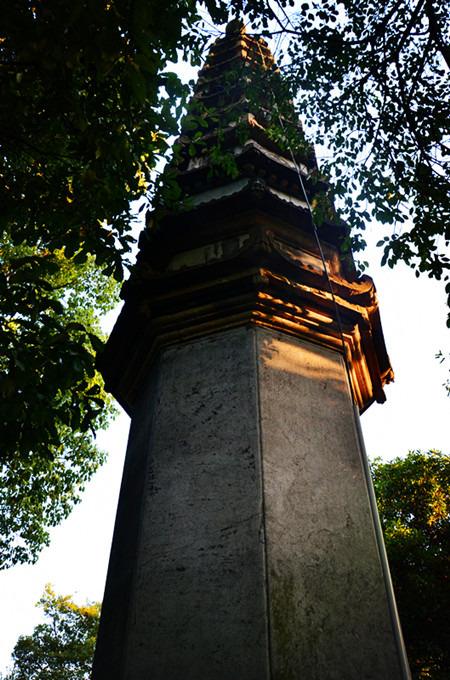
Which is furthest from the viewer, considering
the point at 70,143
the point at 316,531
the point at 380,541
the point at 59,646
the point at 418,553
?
the point at 59,646

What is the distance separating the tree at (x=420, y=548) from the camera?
1312cm

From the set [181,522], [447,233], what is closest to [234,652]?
[181,522]

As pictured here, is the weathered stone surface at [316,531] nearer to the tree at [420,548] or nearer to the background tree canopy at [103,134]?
the background tree canopy at [103,134]

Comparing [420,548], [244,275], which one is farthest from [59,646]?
[244,275]

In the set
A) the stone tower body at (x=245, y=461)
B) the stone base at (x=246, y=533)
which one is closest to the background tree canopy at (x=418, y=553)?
the stone tower body at (x=245, y=461)

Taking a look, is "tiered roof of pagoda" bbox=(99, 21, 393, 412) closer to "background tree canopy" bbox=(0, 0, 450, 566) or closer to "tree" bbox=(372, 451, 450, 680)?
"background tree canopy" bbox=(0, 0, 450, 566)

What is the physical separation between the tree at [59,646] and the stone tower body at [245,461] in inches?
1226

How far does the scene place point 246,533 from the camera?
3.52m

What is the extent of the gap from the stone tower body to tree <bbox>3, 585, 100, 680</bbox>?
31128mm

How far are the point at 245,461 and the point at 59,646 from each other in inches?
1353

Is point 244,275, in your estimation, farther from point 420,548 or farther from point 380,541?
point 420,548

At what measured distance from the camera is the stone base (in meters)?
3.18

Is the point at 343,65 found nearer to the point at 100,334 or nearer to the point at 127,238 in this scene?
the point at 127,238

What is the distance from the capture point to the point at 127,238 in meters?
4.82
